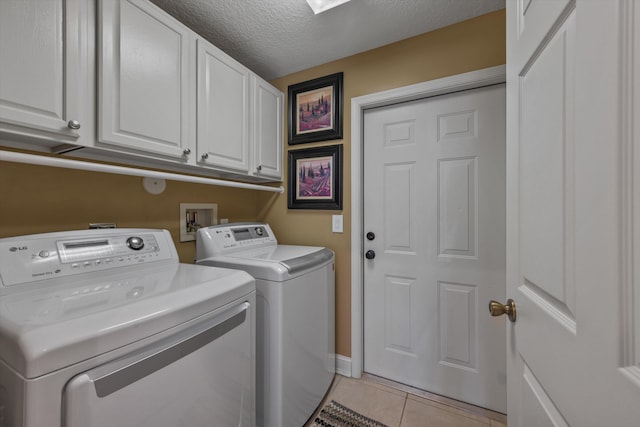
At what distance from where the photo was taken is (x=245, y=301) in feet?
3.46

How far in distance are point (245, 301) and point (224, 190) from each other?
1.22 metres

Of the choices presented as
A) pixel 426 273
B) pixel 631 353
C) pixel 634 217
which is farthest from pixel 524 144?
pixel 426 273

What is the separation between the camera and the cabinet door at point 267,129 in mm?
1829

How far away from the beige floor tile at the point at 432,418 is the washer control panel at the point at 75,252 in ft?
5.34

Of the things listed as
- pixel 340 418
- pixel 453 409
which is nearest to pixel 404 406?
pixel 453 409

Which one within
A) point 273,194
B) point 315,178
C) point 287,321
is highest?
point 315,178

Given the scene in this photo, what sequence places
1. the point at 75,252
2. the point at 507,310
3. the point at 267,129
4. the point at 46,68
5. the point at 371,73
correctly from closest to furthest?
the point at 507,310, the point at 46,68, the point at 75,252, the point at 371,73, the point at 267,129

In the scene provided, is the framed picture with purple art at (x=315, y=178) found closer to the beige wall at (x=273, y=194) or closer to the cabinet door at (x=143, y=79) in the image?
the beige wall at (x=273, y=194)

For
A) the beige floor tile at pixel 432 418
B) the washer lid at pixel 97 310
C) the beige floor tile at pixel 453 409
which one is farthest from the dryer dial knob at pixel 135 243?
the beige floor tile at pixel 453 409

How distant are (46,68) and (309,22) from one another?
4.27 ft

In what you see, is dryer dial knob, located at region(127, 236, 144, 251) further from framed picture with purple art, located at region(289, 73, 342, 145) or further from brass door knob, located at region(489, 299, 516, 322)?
brass door knob, located at region(489, 299, 516, 322)

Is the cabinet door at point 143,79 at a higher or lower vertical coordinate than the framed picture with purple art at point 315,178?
higher

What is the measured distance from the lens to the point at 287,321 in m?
1.28

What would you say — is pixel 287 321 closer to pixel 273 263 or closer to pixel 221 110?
pixel 273 263
